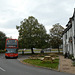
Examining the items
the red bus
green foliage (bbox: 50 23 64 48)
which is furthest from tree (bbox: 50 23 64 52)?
the red bus

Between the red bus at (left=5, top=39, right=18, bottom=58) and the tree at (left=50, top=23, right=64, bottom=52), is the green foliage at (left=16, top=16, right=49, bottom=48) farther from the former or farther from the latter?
the red bus at (left=5, top=39, right=18, bottom=58)

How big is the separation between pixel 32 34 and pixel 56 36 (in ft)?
27.2

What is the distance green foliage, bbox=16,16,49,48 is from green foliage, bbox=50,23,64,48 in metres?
2.59

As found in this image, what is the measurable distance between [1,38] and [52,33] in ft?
84.1

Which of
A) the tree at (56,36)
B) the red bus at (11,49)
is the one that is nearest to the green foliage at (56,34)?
the tree at (56,36)

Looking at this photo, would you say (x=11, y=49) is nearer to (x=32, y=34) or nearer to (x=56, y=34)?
(x=32, y=34)

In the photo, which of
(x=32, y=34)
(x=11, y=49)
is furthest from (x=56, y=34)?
(x=11, y=49)

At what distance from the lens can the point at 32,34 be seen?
41250 millimetres

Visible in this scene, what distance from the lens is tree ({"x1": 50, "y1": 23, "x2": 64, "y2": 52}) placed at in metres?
42.7

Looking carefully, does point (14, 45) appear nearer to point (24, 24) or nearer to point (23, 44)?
point (23, 44)

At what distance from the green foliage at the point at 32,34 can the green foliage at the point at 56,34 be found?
2585 millimetres

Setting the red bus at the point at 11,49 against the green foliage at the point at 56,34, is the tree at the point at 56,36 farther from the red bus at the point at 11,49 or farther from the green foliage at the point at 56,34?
the red bus at the point at 11,49

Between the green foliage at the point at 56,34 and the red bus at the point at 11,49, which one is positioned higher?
the green foliage at the point at 56,34

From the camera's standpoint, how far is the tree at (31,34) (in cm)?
4012
